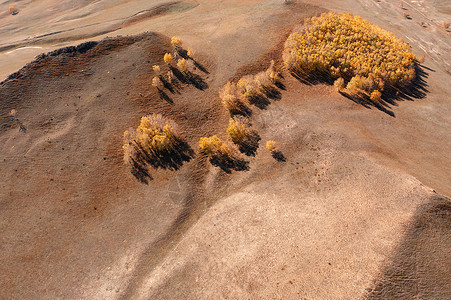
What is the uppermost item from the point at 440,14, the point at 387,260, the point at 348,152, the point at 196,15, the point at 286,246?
the point at 196,15

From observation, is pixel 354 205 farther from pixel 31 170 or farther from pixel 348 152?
pixel 31 170

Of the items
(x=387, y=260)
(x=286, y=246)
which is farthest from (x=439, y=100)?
(x=286, y=246)

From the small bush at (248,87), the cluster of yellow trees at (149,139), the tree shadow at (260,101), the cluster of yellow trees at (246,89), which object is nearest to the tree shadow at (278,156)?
the tree shadow at (260,101)

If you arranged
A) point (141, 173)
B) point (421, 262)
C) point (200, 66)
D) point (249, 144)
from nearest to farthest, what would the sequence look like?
point (421, 262)
point (141, 173)
point (249, 144)
point (200, 66)

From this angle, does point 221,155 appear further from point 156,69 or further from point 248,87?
point 156,69

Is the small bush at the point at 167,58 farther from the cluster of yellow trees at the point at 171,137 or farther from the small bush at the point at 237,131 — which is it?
the small bush at the point at 237,131

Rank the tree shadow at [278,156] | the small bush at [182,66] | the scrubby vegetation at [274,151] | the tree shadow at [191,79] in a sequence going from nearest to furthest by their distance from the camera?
the tree shadow at [278,156] → the scrubby vegetation at [274,151] → the tree shadow at [191,79] → the small bush at [182,66]

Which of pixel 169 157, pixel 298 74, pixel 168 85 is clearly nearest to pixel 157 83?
pixel 168 85
